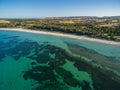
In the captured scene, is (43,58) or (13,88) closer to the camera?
(13,88)

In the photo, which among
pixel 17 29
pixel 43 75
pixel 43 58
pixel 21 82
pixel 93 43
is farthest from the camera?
pixel 17 29

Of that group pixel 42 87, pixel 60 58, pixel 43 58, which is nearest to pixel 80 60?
pixel 60 58

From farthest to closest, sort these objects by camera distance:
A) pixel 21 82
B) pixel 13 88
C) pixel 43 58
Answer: pixel 43 58 → pixel 21 82 → pixel 13 88

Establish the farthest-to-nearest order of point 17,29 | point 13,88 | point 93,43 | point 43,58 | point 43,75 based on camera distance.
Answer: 1. point 17,29
2. point 93,43
3. point 43,58
4. point 43,75
5. point 13,88

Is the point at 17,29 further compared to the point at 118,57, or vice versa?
the point at 17,29

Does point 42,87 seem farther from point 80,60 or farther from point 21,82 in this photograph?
point 80,60

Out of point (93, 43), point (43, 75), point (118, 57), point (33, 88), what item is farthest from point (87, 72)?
point (93, 43)

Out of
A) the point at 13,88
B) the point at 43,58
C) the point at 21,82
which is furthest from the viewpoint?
the point at 43,58

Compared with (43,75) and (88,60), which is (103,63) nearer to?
(88,60)
